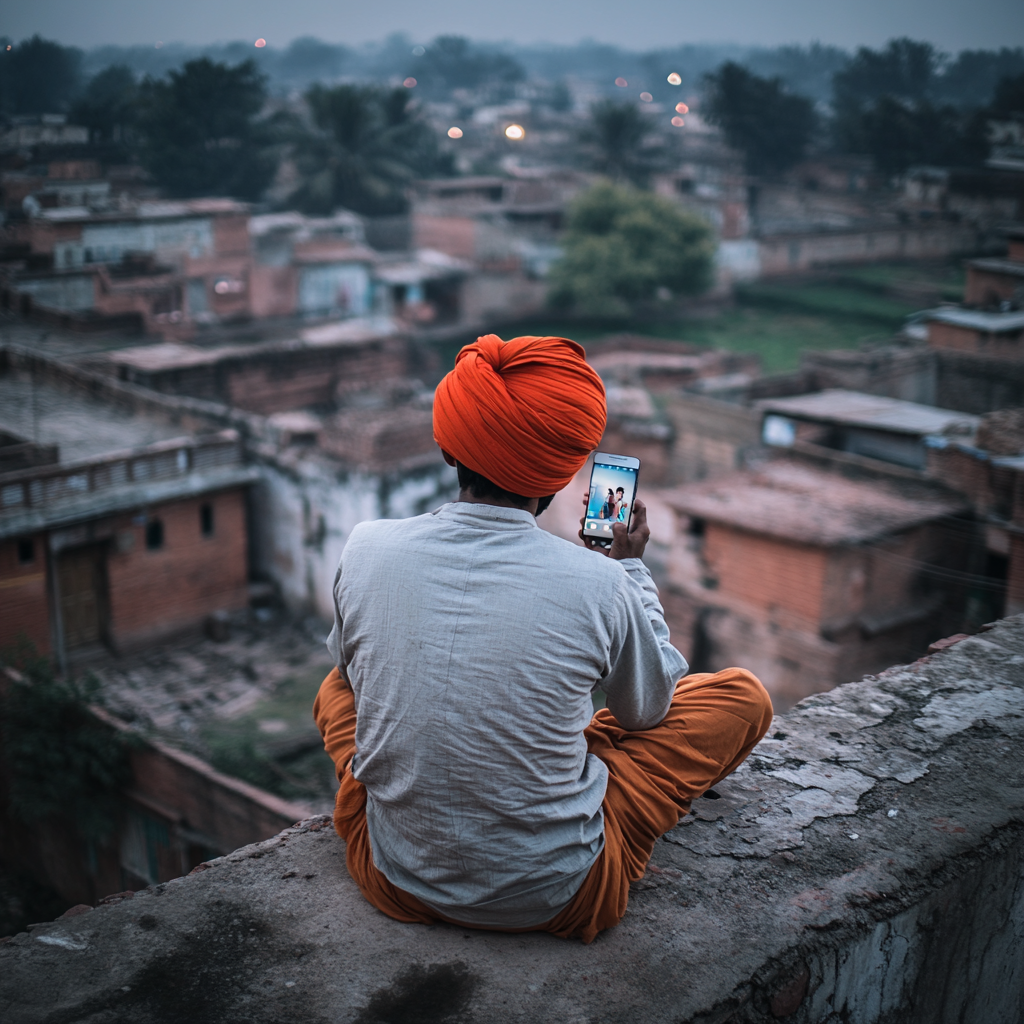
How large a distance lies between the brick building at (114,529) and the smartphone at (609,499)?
10.3m

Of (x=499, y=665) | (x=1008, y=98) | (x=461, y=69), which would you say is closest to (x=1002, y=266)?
(x=1008, y=98)

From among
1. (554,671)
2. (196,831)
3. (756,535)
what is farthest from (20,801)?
(554,671)

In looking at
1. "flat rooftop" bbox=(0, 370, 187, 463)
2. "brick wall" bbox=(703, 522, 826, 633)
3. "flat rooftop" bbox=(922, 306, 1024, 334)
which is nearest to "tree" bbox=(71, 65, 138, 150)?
"flat rooftop" bbox=(0, 370, 187, 463)

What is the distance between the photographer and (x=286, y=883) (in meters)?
1.99

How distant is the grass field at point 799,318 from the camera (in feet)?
83.0

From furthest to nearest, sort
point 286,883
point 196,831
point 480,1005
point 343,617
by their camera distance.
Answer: point 196,831
point 286,883
point 343,617
point 480,1005

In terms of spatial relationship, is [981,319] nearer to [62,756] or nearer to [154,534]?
[154,534]

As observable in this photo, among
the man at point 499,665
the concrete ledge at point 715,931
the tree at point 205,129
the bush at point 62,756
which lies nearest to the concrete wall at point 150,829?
the bush at point 62,756

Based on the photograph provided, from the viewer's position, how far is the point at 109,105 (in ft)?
48.9

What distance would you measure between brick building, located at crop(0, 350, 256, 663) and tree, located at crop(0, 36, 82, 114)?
4.21 m

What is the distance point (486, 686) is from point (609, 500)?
0.55 meters

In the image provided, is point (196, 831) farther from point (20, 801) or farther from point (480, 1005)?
point (480, 1005)

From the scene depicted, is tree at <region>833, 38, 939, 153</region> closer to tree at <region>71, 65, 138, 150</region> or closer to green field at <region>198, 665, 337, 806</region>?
tree at <region>71, 65, 138, 150</region>

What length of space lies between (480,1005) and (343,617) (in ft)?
2.33
